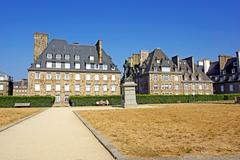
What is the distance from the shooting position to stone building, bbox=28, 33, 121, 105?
46812 millimetres

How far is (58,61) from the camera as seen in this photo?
160 ft

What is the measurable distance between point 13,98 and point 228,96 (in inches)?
1723

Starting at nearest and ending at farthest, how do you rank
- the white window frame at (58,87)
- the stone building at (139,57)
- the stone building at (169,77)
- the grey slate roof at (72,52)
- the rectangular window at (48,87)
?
1. the rectangular window at (48,87)
2. the white window frame at (58,87)
3. the grey slate roof at (72,52)
4. the stone building at (169,77)
5. the stone building at (139,57)

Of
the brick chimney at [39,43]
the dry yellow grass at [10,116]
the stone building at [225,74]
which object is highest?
the brick chimney at [39,43]

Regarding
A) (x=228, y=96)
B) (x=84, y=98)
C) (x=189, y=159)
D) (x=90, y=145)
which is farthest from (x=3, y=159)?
(x=228, y=96)

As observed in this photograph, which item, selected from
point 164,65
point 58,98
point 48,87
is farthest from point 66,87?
point 164,65

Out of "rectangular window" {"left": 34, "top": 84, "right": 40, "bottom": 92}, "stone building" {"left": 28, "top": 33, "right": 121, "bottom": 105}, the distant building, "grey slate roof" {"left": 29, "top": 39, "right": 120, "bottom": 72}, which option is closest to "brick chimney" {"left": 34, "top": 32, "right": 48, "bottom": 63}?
"stone building" {"left": 28, "top": 33, "right": 121, "bottom": 105}

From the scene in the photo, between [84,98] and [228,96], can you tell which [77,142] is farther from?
[228,96]

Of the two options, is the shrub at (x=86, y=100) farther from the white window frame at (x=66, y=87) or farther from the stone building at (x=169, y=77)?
the stone building at (x=169, y=77)

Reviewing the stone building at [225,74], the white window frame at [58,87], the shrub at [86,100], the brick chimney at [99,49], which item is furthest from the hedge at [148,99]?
the brick chimney at [99,49]

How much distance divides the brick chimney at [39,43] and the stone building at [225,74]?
49.0 metres

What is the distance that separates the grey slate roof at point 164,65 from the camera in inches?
2253

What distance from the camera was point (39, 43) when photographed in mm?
50719

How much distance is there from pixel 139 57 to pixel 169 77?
1193 centimetres
